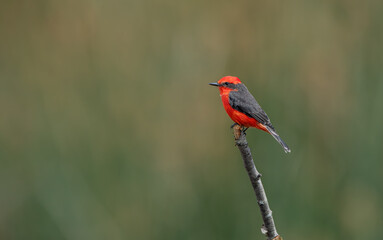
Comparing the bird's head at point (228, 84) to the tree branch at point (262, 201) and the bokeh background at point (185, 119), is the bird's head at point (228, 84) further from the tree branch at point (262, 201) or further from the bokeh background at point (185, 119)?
the tree branch at point (262, 201)

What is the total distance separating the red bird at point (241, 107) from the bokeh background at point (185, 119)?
38 cm

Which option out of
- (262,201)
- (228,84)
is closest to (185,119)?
(228,84)

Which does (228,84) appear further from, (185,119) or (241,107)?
(185,119)

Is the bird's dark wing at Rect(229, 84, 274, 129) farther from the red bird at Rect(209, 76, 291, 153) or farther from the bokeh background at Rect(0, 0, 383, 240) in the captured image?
the bokeh background at Rect(0, 0, 383, 240)

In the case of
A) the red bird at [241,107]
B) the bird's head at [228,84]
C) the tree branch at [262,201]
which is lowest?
the tree branch at [262,201]

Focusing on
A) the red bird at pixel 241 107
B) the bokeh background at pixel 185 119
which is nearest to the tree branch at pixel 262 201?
the red bird at pixel 241 107

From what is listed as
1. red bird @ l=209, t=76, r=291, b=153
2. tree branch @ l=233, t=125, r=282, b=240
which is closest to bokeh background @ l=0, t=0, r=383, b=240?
red bird @ l=209, t=76, r=291, b=153

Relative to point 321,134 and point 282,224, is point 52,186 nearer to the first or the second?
point 282,224

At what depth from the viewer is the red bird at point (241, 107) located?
168 centimetres

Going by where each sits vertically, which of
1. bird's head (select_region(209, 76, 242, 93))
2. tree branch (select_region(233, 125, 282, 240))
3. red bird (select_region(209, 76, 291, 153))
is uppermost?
bird's head (select_region(209, 76, 242, 93))

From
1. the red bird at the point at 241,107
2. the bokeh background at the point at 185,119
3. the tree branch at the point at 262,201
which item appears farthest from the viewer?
the bokeh background at the point at 185,119

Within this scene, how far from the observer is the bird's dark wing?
1.69 meters

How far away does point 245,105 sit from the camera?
1705 mm

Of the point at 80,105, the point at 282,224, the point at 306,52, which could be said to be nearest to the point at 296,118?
the point at 306,52
